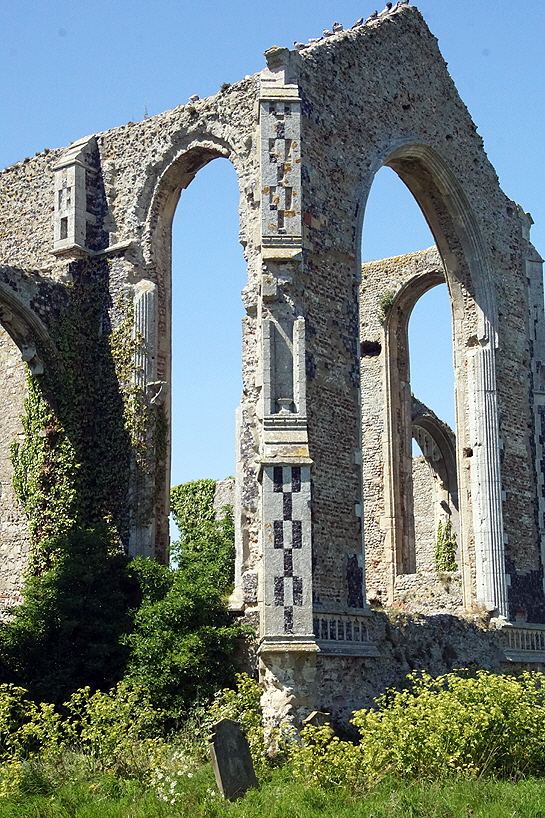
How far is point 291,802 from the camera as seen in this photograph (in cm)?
1109

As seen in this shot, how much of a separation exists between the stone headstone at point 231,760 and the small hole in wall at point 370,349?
40.9ft

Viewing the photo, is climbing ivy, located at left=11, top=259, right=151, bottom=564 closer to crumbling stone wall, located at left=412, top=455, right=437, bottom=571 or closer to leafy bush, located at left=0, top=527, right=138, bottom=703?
leafy bush, located at left=0, top=527, right=138, bottom=703

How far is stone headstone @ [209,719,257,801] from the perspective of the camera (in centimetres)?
1156

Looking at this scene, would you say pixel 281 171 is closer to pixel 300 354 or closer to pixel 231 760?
pixel 300 354

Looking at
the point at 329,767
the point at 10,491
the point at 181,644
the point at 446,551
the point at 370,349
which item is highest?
the point at 370,349

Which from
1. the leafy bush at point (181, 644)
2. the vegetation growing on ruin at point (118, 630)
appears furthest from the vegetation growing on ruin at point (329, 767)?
the vegetation growing on ruin at point (118, 630)

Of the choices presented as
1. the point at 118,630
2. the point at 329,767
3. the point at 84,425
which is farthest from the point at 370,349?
the point at 329,767

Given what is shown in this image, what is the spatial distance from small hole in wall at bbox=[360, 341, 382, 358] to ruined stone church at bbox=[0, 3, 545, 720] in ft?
10.3

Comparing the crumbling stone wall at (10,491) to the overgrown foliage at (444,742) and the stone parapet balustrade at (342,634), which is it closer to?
the stone parapet balustrade at (342,634)

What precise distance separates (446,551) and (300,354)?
9497mm

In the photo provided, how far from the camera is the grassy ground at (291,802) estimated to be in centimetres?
1072

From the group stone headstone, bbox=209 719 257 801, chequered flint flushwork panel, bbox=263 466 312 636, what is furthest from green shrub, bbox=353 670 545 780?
chequered flint flushwork panel, bbox=263 466 312 636

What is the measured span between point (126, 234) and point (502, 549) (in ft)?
23.9

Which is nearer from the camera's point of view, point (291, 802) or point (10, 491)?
point (291, 802)
